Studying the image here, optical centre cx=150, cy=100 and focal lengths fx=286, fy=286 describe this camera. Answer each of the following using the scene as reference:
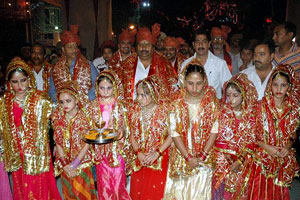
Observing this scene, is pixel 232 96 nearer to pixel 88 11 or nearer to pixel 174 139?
pixel 174 139

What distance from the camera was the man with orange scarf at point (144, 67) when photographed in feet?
14.9

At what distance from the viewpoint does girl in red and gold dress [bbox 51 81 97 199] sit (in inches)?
130

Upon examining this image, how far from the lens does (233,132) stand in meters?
3.17

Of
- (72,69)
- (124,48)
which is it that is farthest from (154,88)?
(124,48)

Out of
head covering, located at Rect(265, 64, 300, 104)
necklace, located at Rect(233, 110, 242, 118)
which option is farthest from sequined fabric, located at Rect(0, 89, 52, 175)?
head covering, located at Rect(265, 64, 300, 104)

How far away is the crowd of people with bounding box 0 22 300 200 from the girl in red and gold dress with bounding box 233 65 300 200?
1 cm

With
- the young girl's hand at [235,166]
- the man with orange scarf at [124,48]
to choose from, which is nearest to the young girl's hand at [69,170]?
the young girl's hand at [235,166]

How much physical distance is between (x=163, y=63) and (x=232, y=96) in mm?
1661

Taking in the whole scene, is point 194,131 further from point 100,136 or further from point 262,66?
point 262,66

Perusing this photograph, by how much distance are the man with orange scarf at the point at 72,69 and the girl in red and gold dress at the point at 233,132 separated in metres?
2.33

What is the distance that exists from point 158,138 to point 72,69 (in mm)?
2150

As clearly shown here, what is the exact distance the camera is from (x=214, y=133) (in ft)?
10.1

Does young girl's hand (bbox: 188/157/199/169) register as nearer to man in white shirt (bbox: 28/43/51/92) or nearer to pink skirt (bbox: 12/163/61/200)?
pink skirt (bbox: 12/163/61/200)

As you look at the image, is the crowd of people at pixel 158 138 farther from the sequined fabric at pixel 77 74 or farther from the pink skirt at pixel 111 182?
the sequined fabric at pixel 77 74
